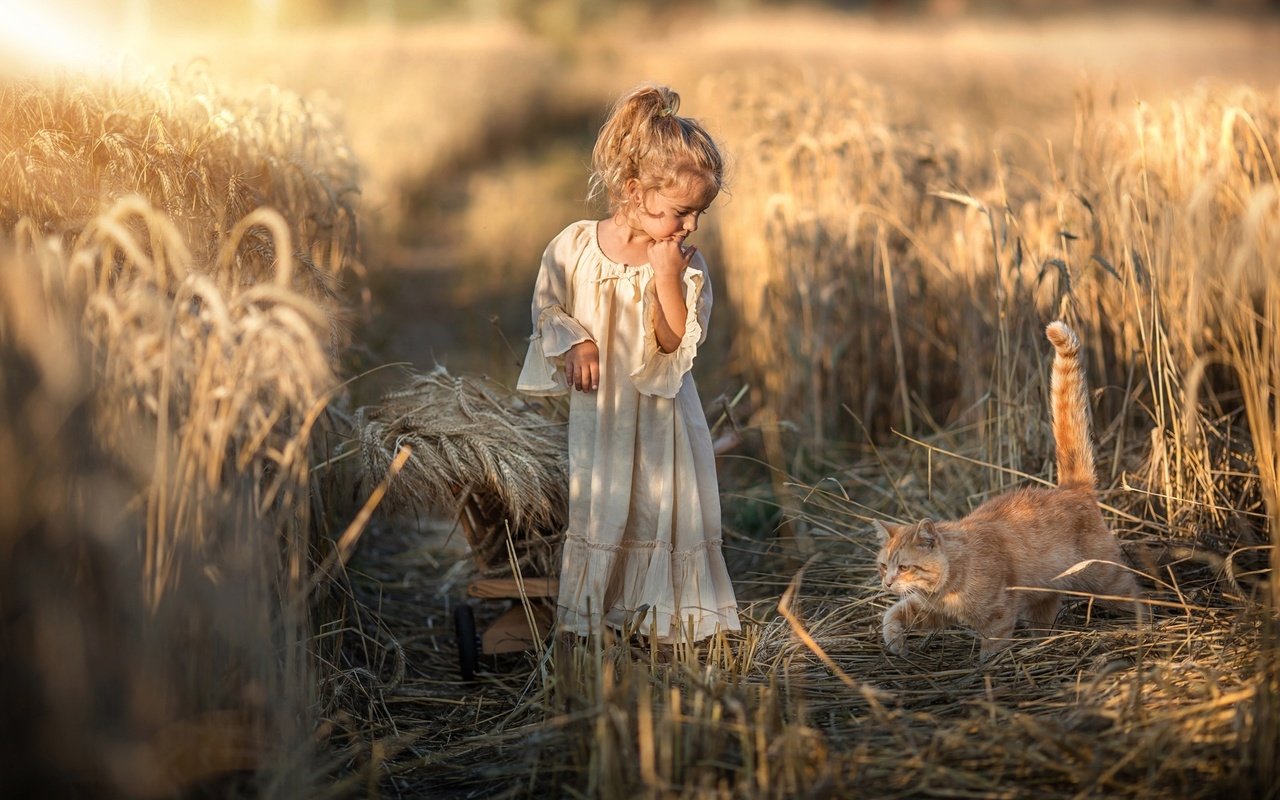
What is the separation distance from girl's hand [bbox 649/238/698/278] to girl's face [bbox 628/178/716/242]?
0.6 inches

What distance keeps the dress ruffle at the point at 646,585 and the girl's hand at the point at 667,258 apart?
0.77 metres

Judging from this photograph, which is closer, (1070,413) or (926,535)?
(926,535)

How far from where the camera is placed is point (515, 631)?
134 inches

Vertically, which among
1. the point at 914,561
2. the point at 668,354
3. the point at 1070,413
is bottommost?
the point at 914,561

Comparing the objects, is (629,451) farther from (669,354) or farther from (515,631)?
(515,631)

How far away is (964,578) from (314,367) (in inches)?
73.4

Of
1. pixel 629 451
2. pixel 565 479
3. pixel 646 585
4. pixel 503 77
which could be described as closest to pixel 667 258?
pixel 629 451

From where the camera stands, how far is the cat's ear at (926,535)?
117 inches

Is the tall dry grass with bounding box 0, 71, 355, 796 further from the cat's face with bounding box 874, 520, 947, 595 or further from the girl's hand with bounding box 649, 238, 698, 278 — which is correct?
the cat's face with bounding box 874, 520, 947, 595

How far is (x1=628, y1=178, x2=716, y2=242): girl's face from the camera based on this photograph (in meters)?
2.89

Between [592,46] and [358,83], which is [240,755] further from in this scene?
[592,46]

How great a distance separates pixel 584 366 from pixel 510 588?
77cm

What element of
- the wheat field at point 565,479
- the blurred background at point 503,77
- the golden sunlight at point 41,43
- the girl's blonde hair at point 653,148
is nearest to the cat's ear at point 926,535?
the wheat field at point 565,479

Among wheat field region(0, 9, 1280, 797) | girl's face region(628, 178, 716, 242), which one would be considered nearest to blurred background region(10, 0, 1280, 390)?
girl's face region(628, 178, 716, 242)
